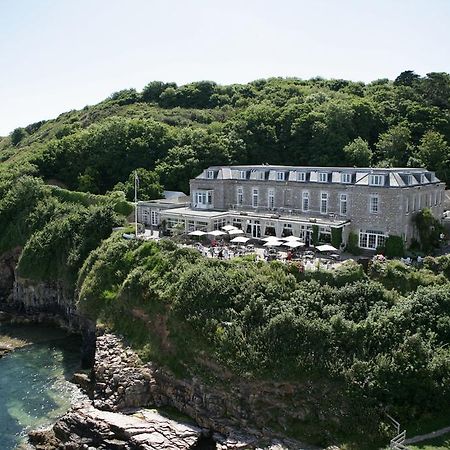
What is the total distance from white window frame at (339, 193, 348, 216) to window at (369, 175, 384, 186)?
82.0 inches

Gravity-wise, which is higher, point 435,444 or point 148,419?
point 435,444

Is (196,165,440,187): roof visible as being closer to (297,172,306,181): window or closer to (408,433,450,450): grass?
(297,172,306,181): window

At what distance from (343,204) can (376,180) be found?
2.93 m

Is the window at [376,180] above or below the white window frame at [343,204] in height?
above

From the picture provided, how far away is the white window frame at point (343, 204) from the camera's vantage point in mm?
34969

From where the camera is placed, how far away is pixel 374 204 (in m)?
33.3

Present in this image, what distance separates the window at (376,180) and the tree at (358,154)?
17.7 m

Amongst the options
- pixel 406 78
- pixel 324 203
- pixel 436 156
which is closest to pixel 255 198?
pixel 324 203

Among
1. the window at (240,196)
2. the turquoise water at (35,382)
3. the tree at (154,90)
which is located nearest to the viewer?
the turquoise water at (35,382)

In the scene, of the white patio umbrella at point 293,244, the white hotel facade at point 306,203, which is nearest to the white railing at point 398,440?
the white patio umbrella at point 293,244

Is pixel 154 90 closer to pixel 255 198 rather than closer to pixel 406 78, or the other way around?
pixel 406 78

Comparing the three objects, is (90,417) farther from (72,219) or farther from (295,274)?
(72,219)

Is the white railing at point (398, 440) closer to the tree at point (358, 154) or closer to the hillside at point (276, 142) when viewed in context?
the hillside at point (276, 142)

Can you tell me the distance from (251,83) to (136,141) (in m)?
41.4
